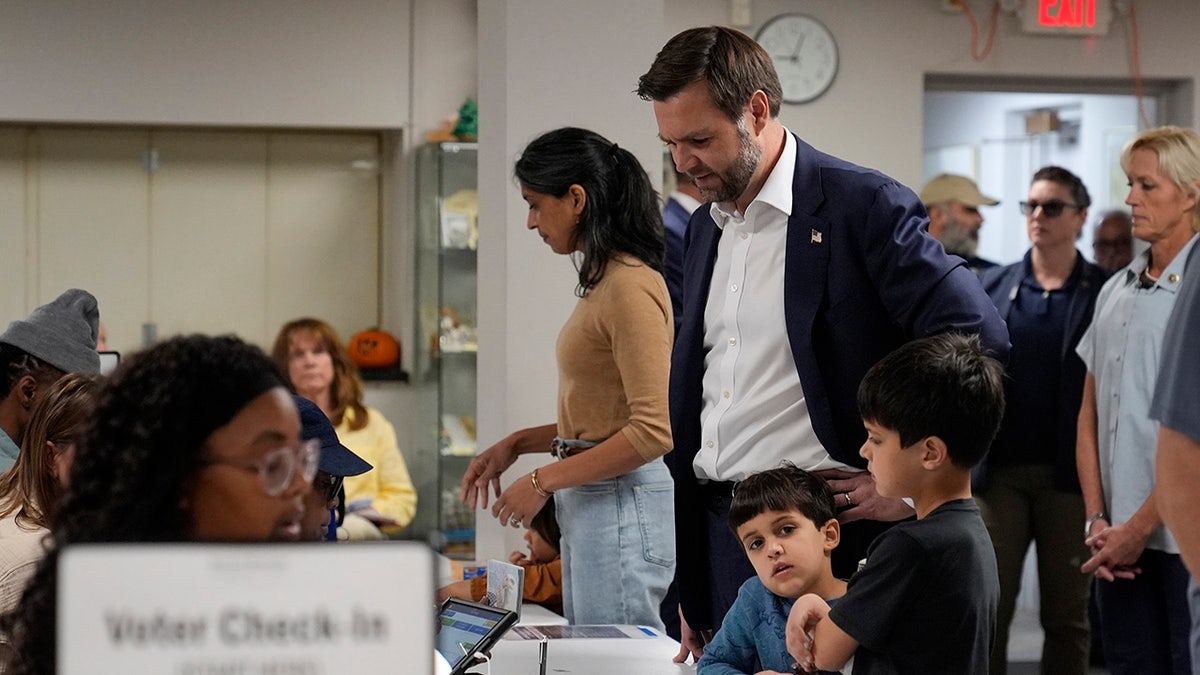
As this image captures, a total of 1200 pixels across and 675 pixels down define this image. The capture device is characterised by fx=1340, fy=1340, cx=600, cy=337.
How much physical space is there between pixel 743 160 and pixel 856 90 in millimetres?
3726

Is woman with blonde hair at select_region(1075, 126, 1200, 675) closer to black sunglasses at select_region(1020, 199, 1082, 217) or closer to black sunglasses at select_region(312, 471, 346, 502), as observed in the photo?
black sunglasses at select_region(1020, 199, 1082, 217)

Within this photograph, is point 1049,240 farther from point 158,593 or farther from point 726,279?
point 158,593

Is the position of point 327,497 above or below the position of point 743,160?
below

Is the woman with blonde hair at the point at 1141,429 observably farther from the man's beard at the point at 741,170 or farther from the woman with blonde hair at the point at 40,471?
the woman with blonde hair at the point at 40,471

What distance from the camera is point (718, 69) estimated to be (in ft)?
6.59

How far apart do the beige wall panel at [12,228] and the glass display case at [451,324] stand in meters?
1.76

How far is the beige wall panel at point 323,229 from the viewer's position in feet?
20.0

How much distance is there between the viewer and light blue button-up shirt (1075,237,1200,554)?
3.05 metres

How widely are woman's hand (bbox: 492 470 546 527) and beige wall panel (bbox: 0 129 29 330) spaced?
3.99 meters

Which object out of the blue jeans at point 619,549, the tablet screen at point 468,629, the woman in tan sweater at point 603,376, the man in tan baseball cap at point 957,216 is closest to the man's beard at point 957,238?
the man in tan baseball cap at point 957,216

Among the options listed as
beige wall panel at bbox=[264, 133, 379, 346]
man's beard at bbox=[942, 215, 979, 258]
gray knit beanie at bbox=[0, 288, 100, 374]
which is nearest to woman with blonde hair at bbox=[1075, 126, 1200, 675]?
man's beard at bbox=[942, 215, 979, 258]

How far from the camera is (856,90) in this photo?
5582mm

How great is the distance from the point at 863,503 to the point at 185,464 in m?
1.30

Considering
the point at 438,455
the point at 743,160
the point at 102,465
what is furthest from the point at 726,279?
the point at 438,455
